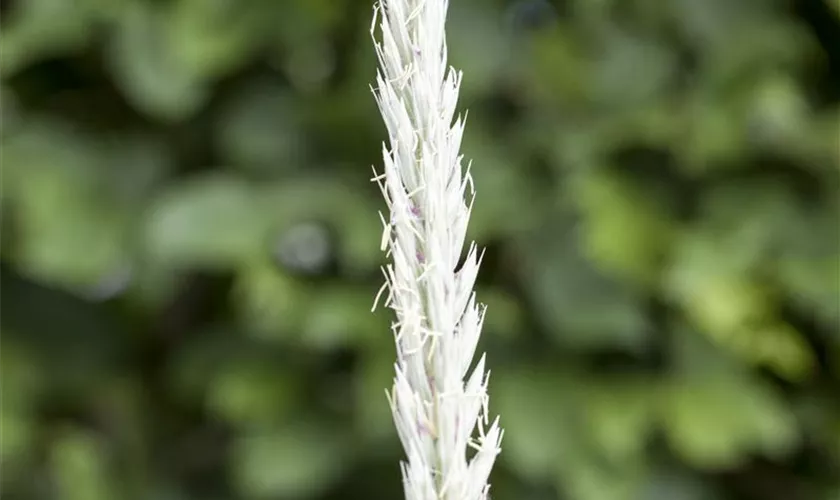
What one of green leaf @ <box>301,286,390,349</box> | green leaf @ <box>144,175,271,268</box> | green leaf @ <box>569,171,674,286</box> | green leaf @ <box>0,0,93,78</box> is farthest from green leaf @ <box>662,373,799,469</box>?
green leaf @ <box>0,0,93,78</box>

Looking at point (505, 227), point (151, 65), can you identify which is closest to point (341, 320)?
point (505, 227)

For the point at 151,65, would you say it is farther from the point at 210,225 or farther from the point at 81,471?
the point at 81,471

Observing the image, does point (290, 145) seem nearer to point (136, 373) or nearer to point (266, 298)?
point (266, 298)

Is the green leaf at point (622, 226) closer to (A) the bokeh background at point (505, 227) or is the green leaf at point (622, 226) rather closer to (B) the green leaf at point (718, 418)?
(A) the bokeh background at point (505, 227)

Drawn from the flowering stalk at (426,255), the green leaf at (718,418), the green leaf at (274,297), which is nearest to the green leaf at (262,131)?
the green leaf at (274,297)

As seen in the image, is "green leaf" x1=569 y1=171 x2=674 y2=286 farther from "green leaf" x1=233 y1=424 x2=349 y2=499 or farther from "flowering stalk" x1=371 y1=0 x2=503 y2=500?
"flowering stalk" x1=371 y1=0 x2=503 y2=500

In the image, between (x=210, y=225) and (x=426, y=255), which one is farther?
(x=210, y=225)

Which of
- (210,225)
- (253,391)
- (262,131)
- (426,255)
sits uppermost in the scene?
(262,131)

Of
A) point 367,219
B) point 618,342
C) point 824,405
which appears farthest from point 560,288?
point 824,405
